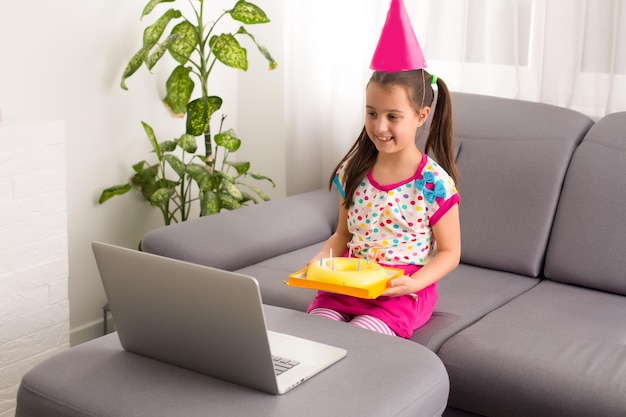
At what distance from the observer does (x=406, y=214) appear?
2.16 meters

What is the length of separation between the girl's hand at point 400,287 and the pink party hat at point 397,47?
504 millimetres

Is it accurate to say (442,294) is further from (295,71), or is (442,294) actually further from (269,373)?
(295,71)

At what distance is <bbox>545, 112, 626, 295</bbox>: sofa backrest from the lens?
242 centimetres

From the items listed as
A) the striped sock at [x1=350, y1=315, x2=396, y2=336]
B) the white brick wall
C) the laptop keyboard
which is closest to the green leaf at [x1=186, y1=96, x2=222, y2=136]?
the white brick wall

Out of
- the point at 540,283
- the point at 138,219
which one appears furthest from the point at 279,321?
the point at 138,219

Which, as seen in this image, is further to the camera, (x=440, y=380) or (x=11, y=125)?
(x=11, y=125)

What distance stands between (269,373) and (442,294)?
898 mm

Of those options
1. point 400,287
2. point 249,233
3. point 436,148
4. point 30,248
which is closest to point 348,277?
point 400,287

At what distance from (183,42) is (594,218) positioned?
146 cm

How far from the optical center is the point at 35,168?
2.53 meters

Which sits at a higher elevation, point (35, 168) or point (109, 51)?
point (109, 51)

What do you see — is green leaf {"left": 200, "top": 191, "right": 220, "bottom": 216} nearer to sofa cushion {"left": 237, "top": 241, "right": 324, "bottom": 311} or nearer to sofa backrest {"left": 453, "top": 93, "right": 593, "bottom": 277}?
sofa cushion {"left": 237, "top": 241, "right": 324, "bottom": 311}

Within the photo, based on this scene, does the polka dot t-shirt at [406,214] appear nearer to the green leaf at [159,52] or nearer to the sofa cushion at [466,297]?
the sofa cushion at [466,297]

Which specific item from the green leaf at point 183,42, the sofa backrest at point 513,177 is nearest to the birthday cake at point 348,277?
the sofa backrest at point 513,177
